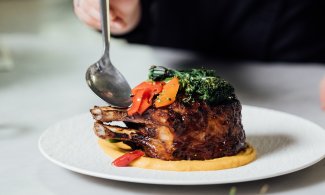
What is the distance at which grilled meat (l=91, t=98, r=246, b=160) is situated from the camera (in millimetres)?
1344

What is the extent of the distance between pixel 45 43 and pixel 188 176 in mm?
1854

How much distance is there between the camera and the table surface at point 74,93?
4.26 feet

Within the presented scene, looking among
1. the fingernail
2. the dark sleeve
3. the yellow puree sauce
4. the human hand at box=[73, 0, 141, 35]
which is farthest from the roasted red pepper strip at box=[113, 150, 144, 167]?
the dark sleeve

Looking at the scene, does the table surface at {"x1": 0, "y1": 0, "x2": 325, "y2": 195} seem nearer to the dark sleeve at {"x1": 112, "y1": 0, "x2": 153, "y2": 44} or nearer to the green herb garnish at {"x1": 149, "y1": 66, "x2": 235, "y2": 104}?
the dark sleeve at {"x1": 112, "y1": 0, "x2": 153, "y2": 44}

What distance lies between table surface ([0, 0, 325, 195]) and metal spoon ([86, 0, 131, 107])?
205 mm

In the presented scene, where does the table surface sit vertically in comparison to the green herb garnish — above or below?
below

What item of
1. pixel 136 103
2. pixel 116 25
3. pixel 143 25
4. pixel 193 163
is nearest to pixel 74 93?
pixel 116 25

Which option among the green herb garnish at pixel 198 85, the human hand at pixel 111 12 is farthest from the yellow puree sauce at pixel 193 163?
the human hand at pixel 111 12

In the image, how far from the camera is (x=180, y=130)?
1339mm

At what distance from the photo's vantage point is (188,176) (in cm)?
125

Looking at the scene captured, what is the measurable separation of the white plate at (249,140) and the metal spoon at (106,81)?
0.09 m

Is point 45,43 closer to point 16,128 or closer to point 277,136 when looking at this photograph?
point 16,128

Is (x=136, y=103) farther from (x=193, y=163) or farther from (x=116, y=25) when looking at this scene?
(x=116, y=25)

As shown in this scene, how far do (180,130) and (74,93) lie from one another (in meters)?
0.86
